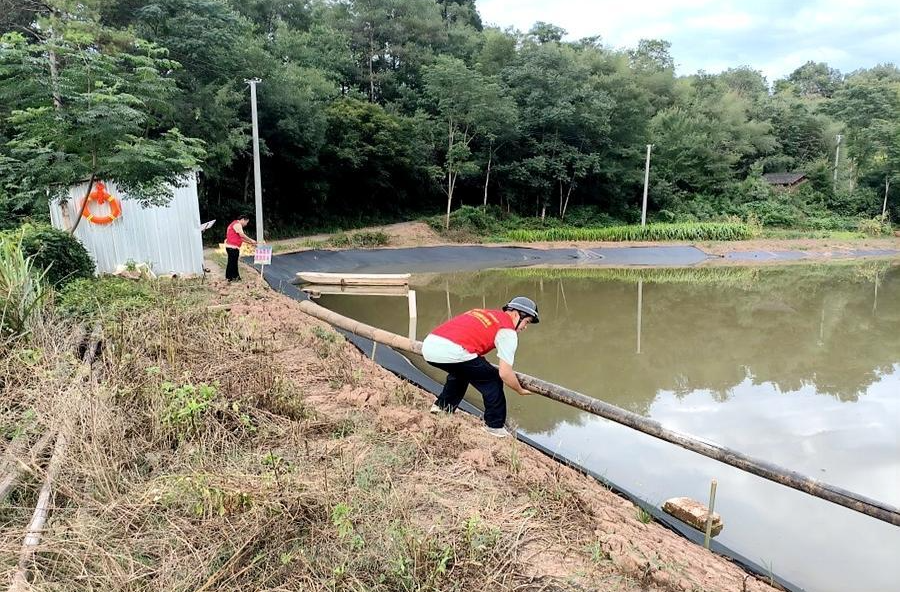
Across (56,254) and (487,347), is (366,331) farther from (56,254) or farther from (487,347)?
(56,254)

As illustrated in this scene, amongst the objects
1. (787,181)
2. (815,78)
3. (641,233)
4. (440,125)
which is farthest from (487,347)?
(815,78)

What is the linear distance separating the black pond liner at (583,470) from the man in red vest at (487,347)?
0.62 metres

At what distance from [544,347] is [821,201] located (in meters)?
29.7

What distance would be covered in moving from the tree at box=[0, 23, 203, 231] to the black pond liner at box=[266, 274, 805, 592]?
3.20m

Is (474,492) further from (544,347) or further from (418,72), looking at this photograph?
(418,72)

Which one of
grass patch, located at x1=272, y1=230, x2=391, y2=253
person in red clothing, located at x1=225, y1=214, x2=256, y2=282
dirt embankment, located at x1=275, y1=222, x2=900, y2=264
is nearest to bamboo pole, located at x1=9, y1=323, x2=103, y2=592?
person in red clothing, located at x1=225, y1=214, x2=256, y2=282

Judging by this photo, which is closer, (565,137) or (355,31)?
(565,137)

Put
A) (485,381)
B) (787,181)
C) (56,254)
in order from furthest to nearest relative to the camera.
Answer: (787,181), (56,254), (485,381)

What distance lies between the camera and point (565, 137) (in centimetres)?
2508

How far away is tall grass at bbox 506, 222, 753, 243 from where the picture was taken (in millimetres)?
22922

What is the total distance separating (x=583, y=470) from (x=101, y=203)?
861cm

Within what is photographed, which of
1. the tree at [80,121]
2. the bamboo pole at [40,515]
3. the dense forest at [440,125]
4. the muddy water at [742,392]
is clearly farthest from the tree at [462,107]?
the bamboo pole at [40,515]

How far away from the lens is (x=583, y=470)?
14.1ft

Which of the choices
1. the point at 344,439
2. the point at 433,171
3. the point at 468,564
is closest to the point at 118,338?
the point at 344,439
